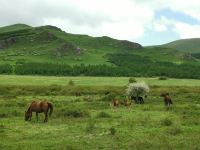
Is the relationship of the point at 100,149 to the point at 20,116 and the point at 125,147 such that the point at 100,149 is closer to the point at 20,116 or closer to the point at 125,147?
the point at 125,147

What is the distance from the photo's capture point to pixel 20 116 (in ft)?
114

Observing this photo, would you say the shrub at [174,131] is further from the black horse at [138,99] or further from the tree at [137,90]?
the tree at [137,90]

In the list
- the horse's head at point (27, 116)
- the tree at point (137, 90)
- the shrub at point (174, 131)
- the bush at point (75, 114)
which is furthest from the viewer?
the tree at point (137, 90)

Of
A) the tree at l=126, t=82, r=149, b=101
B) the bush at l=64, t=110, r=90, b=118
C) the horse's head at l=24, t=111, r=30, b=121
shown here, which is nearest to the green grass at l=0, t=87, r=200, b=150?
the bush at l=64, t=110, r=90, b=118

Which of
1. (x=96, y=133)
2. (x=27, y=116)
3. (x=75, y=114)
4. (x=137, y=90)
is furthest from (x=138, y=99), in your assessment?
(x=96, y=133)

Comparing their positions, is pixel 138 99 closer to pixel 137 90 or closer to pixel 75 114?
pixel 137 90

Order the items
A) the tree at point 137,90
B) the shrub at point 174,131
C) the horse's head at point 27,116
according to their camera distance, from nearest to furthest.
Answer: the shrub at point 174,131 < the horse's head at point 27,116 < the tree at point 137,90

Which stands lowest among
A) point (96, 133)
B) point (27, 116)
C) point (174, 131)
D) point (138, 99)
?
point (96, 133)

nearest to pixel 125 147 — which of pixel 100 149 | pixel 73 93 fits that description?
pixel 100 149

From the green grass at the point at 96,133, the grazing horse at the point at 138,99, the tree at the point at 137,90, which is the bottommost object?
the green grass at the point at 96,133

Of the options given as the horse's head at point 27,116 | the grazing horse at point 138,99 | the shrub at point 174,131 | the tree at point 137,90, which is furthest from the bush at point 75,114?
the tree at point 137,90

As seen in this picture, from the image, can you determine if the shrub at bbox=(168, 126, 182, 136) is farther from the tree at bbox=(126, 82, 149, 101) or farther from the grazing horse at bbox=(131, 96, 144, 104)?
the tree at bbox=(126, 82, 149, 101)

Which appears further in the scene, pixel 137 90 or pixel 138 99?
pixel 137 90

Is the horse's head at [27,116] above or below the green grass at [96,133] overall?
above
